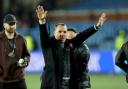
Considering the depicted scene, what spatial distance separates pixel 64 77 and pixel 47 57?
48 cm

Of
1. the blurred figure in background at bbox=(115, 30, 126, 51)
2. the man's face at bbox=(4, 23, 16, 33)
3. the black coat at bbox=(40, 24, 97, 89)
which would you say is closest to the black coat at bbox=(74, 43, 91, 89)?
the black coat at bbox=(40, 24, 97, 89)

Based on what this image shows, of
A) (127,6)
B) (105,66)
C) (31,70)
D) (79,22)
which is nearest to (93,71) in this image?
(105,66)

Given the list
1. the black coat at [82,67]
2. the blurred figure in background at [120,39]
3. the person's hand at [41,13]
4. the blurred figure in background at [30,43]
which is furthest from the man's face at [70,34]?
the blurred figure in background at [30,43]

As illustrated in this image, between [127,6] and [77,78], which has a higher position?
[127,6]

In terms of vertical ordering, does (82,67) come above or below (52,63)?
below

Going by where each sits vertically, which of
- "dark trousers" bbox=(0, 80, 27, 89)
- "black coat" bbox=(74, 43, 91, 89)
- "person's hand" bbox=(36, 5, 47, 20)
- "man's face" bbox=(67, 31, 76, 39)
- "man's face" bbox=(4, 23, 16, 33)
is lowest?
"dark trousers" bbox=(0, 80, 27, 89)

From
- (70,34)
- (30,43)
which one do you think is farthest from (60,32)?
(30,43)

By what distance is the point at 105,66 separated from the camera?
2655 centimetres

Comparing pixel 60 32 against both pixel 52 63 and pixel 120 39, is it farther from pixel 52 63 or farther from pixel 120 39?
pixel 120 39

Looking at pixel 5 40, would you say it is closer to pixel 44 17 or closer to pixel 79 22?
pixel 44 17

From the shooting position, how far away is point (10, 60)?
1182 centimetres

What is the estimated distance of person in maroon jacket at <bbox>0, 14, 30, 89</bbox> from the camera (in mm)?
11781

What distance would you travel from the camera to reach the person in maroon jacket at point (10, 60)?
11781mm

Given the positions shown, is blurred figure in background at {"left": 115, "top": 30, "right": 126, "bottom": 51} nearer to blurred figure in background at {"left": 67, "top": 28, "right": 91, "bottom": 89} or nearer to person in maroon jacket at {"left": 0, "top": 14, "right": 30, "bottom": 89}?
blurred figure in background at {"left": 67, "top": 28, "right": 91, "bottom": 89}
